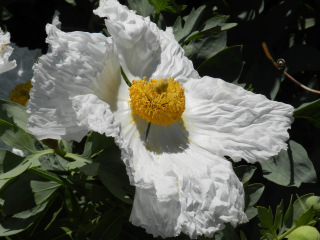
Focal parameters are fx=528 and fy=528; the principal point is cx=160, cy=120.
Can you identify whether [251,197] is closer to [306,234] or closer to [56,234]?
[306,234]

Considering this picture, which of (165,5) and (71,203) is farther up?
(165,5)

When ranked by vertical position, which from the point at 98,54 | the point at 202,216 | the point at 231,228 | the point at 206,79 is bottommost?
the point at 231,228

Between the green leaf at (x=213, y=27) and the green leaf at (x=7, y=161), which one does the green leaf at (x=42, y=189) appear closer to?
the green leaf at (x=7, y=161)

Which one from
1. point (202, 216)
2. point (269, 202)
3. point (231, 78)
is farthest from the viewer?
point (269, 202)

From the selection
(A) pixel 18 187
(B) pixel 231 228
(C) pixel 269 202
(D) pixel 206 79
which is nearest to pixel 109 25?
(D) pixel 206 79

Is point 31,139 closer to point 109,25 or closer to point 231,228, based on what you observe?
point 109,25

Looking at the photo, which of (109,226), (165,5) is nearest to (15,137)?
(109,226)

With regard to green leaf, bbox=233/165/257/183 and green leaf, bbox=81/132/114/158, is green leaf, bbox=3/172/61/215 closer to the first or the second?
green leaf, bbox=81/132/114/158

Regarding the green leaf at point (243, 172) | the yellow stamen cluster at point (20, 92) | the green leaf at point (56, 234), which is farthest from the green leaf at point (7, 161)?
the green leaf at point (243, 172)
